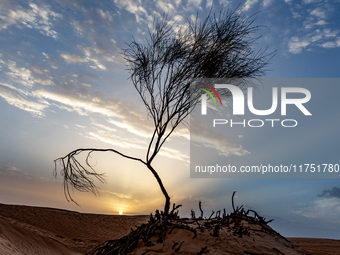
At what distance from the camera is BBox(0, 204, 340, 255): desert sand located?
115 inches

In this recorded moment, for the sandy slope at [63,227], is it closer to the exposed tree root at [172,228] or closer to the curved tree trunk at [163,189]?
the curved tree trunk at [163,189]

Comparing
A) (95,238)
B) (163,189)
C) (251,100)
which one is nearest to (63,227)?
(95,238)

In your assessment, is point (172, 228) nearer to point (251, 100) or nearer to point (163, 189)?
point (163, 189)

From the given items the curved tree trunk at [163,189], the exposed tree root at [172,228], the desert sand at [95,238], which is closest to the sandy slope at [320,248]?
the desert sand at [95,238]

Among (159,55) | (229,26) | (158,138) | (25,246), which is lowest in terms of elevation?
(25,246)

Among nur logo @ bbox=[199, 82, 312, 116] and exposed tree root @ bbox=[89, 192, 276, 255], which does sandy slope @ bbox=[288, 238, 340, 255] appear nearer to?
exposed tree root @ bbox=[89, 192, 276, 255]

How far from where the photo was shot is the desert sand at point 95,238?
9.57ft

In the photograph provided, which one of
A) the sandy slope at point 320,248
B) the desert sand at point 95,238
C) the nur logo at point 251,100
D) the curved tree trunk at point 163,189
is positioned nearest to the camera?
the desert sand at point 95,238

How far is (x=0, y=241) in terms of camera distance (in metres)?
4.87

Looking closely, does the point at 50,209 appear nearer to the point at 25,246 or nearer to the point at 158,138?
the point at 25,246

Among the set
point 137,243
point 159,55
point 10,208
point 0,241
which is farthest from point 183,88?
point 10,208

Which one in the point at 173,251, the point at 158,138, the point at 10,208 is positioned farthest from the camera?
the point at 10,208

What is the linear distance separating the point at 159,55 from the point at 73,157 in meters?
3.50

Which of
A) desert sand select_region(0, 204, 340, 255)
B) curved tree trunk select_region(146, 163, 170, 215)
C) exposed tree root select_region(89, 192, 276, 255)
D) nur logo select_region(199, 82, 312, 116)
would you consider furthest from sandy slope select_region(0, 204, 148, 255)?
nur logo select_region(199, 82, 312, 116)
